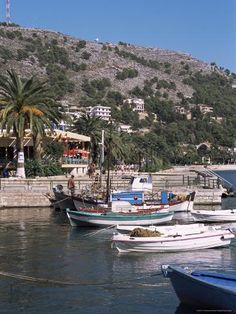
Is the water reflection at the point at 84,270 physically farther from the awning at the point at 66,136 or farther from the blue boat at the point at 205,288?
the awning at the point at 66,136

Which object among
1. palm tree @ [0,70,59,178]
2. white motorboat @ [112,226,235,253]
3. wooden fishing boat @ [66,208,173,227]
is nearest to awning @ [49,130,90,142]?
palm tree @ [0,70,59,178]

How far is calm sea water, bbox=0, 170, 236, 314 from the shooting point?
21.6 metres

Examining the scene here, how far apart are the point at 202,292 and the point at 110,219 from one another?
2053cm

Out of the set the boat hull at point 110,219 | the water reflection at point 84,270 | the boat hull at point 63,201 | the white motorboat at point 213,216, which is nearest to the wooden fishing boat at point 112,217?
the boat hull at point 110,219

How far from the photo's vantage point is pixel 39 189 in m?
54.2

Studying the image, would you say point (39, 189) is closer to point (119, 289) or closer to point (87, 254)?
point (87, 254)

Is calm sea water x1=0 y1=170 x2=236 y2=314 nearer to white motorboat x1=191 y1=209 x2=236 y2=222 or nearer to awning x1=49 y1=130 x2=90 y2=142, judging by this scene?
white motorboat x1=191 y1=209 x2=236 y2=222

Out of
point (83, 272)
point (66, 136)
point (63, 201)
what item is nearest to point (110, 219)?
point (63, 201)

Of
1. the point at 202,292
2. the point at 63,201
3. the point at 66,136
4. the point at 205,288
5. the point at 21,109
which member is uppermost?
the point at 21,109

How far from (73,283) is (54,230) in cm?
1550

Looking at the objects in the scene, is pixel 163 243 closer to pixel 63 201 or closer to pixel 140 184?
pixel 63 201

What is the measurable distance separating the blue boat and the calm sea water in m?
0.77

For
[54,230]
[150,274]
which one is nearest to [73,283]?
[150,274]

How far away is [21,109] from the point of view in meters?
62.2
